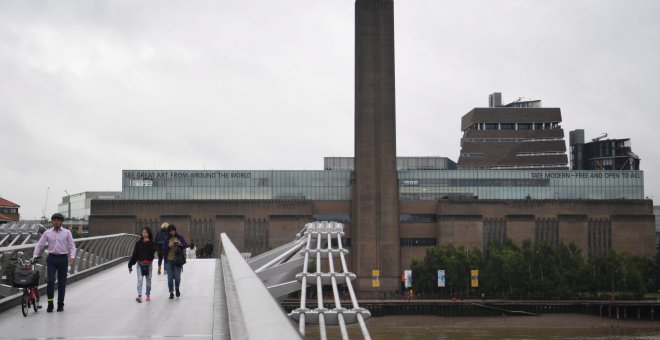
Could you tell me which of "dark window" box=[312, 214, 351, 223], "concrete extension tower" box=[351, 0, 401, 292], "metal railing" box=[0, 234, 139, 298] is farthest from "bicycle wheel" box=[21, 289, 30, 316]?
"dark window" box=[312, 214, 351, 223]

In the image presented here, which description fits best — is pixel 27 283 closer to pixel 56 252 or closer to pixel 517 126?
pixel 56 252

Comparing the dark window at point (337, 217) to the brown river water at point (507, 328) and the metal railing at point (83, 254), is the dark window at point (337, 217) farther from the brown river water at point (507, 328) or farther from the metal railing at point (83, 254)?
the metal railing at point (83, 254)

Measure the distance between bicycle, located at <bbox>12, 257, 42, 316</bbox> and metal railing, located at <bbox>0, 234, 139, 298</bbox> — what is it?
451 millimetres

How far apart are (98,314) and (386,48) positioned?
274ft

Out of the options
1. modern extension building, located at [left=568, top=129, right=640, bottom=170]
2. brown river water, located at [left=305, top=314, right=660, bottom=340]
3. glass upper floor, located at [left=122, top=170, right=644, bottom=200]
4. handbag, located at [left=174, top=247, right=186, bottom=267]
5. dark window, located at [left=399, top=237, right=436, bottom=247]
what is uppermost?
modern extension building, located at [left=568, top=129, right=640, bottom=170]

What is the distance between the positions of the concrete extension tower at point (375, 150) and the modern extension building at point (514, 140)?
3653 cm

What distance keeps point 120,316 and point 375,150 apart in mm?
83038

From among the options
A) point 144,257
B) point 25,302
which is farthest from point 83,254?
point 25,302

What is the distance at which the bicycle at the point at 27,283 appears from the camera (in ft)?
47.6

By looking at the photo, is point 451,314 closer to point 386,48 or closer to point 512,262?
point 512,262

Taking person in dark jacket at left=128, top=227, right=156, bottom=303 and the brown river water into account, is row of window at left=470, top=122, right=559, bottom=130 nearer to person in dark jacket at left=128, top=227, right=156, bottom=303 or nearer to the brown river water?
the brown river water

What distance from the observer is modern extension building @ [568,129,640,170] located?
141 meters

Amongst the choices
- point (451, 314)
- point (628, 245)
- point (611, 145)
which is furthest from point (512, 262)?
point (611, 145)

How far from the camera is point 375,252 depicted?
9819 centimetres
